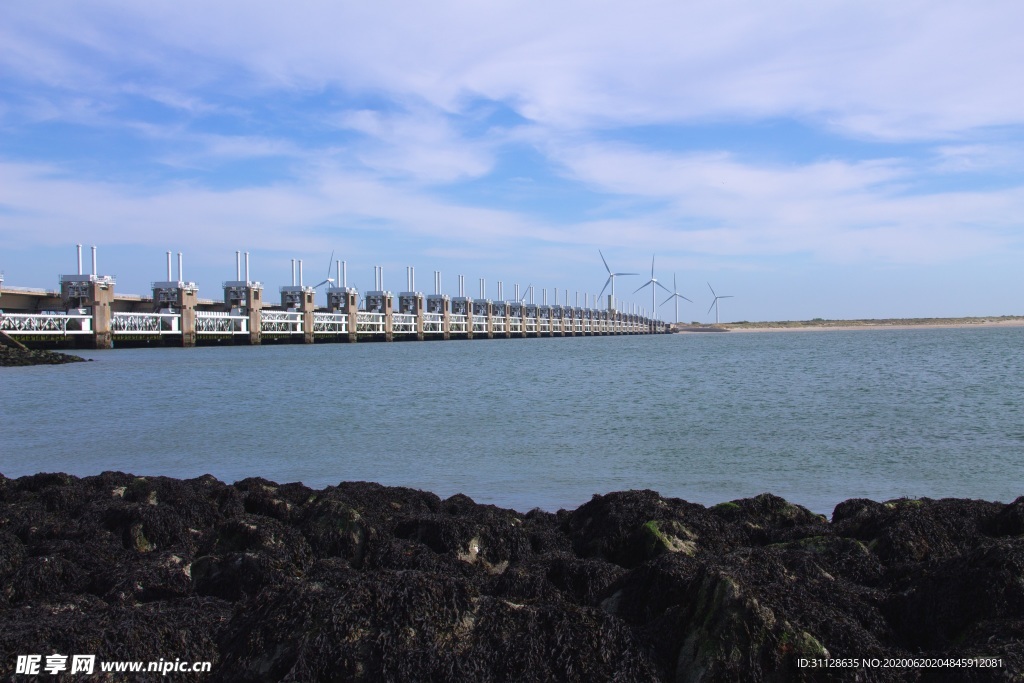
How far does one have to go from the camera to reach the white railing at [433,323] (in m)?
154

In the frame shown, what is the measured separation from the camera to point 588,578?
21.4 ft

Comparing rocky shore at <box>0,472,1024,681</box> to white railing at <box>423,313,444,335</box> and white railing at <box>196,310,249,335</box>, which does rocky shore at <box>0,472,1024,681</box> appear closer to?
white railing at <box>196,310,249,335</box>

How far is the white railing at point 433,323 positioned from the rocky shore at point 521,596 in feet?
476

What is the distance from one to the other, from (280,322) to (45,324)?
39.1 meters

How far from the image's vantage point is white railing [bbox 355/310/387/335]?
13300 cm

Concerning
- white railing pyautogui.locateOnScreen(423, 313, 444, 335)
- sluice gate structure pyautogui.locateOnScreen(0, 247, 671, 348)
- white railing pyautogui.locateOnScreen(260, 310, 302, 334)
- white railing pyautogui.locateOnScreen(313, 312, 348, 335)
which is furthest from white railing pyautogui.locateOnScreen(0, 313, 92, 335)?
white railing pyautogui.locateOnScreen(423, 313, 444, 335)

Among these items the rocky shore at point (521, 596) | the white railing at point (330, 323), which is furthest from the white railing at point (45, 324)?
the rocky shore at point (521, 596)

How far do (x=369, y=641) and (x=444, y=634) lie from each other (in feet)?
1.40

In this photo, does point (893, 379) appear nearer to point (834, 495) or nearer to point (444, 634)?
point (834, 495)

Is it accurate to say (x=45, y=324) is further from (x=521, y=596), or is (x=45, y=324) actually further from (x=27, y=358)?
(x=521, y=596)

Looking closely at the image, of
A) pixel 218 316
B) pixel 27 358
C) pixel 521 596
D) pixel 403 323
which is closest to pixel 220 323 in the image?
pixel 218 316

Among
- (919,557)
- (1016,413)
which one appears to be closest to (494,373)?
(1016,413)

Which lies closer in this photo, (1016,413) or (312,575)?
(312,575)

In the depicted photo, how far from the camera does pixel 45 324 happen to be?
7688 cm
